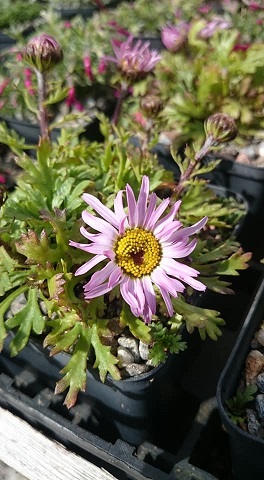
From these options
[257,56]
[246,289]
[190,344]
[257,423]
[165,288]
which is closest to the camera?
[165,288]

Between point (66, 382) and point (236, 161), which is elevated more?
point (236, 161)

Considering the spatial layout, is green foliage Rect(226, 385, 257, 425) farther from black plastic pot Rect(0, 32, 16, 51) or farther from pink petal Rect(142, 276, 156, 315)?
black plastic pot Rect(0, 32, 16, 51)

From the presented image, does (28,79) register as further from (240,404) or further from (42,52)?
(240,404)

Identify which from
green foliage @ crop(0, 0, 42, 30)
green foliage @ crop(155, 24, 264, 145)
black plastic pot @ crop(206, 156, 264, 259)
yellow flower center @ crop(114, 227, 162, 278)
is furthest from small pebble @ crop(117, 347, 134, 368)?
green foliage @ crop(0, 0, 42, 30)

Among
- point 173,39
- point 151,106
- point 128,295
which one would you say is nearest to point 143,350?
point 128,295

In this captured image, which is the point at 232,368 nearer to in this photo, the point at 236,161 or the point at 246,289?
the point at 246,289

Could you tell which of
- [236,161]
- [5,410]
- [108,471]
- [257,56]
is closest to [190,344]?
[108,471]

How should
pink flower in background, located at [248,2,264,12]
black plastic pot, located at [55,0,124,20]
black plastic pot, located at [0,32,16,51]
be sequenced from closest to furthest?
pink flower in background, located at [248,2,264,12]
black plastic pot, located at [0,32,16,51]
black plastic pot, located at [55,0,124,20]
